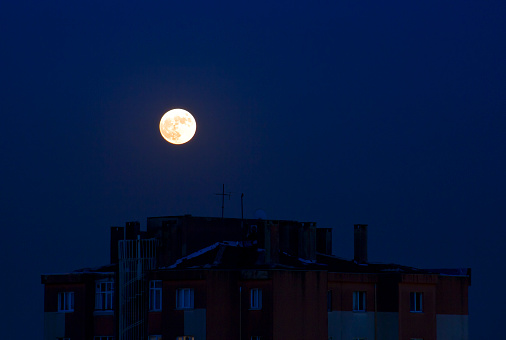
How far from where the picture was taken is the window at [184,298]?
2591 inches

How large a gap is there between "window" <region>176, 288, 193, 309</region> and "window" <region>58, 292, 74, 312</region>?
823cm

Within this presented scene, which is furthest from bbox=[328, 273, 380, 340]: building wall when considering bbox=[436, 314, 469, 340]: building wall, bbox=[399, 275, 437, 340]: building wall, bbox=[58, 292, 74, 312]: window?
bbox=[58, 292, 74, 312]: window

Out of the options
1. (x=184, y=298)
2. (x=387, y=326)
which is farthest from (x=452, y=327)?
(x=184, y=298)

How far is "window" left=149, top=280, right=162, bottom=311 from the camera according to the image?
67688 millimetres

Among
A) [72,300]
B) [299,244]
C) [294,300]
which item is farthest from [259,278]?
[72,300]

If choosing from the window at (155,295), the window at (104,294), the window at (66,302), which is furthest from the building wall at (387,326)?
the window at (66,302)

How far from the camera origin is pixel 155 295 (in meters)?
67.9

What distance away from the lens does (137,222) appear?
72625mm

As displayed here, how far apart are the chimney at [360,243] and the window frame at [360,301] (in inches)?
148

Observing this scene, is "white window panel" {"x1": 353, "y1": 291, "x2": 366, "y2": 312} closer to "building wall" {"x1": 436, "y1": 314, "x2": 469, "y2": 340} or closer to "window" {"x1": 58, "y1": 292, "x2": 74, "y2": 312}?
"building wall" {"x1": 436, "y1": 314, "x2": 469, "y2": 340}

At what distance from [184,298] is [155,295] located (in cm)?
256

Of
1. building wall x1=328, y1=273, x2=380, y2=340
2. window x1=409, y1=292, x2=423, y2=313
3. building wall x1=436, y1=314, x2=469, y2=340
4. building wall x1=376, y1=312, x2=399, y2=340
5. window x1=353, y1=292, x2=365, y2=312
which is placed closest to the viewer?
building wall x1=328, y1=273, x2=380, y2=340

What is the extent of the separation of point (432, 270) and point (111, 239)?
19608 mm

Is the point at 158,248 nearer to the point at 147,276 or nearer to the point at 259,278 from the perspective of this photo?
the point at 147,276
